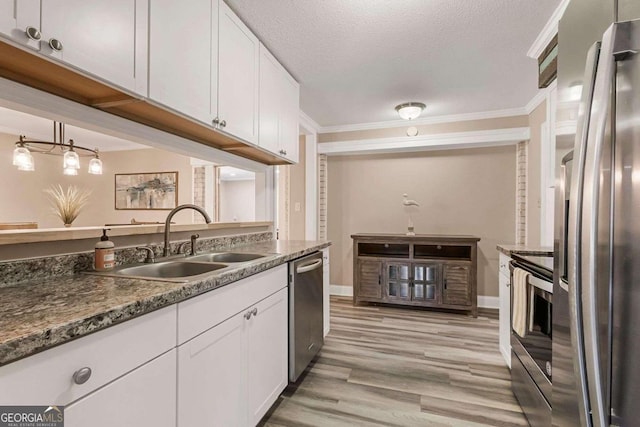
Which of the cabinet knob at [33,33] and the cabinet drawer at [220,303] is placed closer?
the cabinet knob at [33,33]

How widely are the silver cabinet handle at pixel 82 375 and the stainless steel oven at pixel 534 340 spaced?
1.70 metres

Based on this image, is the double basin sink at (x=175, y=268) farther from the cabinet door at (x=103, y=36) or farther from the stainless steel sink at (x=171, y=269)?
the cabinet door at (x=103, y=36)

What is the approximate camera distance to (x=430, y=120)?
384 cm

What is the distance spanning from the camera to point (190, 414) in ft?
3.44

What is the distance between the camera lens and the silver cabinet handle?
694 millimetres

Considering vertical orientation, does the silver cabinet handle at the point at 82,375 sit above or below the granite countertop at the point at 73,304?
below

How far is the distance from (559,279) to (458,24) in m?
1.79

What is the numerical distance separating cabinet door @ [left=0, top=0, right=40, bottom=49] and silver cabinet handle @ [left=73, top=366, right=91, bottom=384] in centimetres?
93

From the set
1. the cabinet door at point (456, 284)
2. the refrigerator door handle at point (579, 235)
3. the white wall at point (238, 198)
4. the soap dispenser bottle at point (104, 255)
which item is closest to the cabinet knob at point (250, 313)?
the soap dispenser bottle at point (104, 255)

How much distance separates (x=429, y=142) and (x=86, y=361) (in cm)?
387

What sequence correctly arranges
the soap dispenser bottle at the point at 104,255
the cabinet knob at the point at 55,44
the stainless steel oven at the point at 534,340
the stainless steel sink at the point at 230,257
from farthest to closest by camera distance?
the stainless steel sink at the point at 230,257 < the stainless steel oven at the point at 534,340 < the soap dispenser bottle at the point at 104,255 < the cabinet knob at the point at 55,44

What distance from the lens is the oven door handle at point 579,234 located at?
2.14ft

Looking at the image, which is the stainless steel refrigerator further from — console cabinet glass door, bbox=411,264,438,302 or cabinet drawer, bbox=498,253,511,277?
console cabinet glass door, bbox=411,264,438,302

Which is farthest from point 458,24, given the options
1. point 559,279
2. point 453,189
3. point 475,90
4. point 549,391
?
point 453,189
